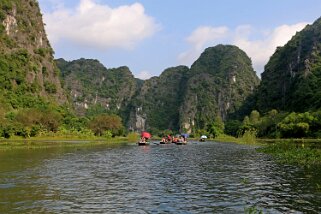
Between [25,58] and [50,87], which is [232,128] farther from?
[25,58]

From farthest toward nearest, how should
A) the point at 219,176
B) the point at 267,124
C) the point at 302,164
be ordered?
the point at 267,124 < the point at 302,164 < the point at 219,176

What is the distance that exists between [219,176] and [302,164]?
839cm

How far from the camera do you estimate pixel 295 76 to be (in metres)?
132

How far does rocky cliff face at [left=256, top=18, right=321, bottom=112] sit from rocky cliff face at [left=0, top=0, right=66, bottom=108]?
7293 cm

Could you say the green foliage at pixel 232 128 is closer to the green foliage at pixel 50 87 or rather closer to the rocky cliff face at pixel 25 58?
the rocky cliff face at pixel 25 58

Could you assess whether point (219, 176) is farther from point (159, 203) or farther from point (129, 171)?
point (159, 203)

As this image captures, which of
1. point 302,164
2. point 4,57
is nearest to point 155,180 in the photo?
point 302,164

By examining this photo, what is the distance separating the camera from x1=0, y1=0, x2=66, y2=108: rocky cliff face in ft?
298

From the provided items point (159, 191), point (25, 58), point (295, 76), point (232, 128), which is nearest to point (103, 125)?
point (25, 58)

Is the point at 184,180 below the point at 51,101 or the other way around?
below

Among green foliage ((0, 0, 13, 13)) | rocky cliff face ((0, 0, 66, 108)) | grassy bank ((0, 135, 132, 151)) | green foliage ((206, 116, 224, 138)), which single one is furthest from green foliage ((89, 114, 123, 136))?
green foliage ((206, 116, 224, 138))

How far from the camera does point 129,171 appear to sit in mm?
23578

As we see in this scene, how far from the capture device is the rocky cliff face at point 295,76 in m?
109

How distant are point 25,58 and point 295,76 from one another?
90.2m
